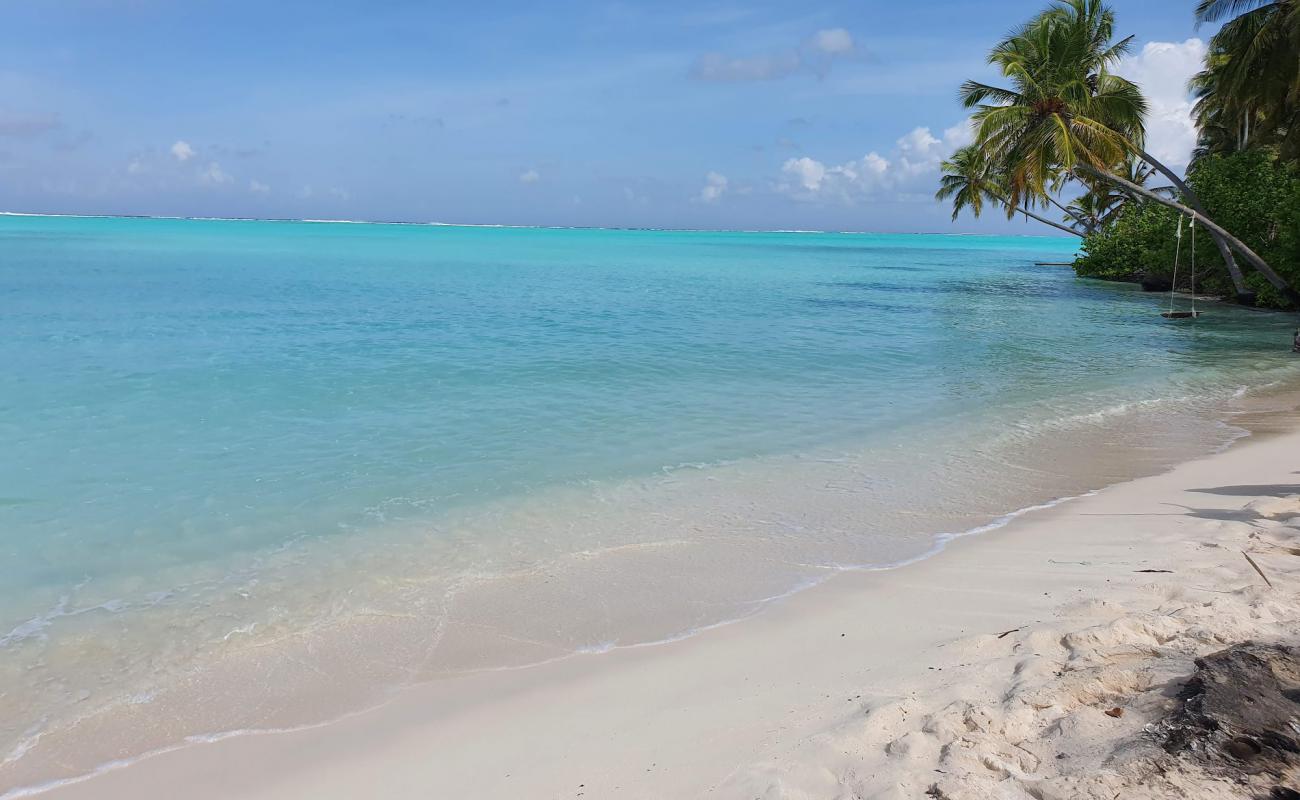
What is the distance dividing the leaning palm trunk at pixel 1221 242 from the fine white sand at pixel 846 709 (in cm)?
2281

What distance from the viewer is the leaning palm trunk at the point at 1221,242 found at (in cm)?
2367

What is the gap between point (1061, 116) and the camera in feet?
76.3

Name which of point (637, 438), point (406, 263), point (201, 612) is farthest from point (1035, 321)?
point (406, 263)

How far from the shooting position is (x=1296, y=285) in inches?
873

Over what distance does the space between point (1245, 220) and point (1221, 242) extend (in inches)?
47.7

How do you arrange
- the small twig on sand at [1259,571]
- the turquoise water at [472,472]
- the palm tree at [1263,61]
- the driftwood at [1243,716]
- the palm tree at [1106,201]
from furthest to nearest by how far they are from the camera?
the palm tree at [1106,201] < the palm tree at [1263,61] < the turquoise water at [472,472] < the small twig on sand at [1259,571] < the driftwood at [1243,716]

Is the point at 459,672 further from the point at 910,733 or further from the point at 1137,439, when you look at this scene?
the point at 1137,439

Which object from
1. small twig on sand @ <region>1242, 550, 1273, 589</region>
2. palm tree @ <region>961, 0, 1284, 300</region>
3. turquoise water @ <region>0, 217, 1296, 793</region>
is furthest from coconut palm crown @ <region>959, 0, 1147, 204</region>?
small twig on sand @ <region>1242, 550, 1273, 589</region>

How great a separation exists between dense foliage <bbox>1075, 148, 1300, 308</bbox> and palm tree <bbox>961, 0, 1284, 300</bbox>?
0.61 meters

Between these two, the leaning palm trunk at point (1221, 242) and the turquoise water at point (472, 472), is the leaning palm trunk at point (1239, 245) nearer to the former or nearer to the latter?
the leaning palm trunk at point (1221, 242)

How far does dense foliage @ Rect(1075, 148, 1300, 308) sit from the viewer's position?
21875 millimetres

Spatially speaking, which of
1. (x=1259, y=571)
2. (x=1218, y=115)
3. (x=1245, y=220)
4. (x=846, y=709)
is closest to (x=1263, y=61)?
(x=1245, y=220)

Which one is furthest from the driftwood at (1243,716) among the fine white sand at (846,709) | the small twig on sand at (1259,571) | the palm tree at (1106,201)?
the palm tree at (1106,201)

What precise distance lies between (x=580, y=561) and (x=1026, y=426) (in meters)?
6.67
